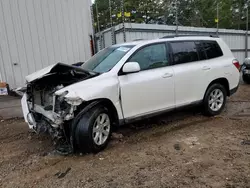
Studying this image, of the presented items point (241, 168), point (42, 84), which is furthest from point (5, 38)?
point (241, 168)

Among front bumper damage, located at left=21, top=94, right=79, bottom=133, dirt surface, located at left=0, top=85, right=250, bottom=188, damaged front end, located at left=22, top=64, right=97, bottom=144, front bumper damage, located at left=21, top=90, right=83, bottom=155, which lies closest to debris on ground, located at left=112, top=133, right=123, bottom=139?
dirt surface, located at left=0, top=85, right=250, bottom=188

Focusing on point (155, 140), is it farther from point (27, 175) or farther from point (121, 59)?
point (27, 175)

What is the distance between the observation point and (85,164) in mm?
3246

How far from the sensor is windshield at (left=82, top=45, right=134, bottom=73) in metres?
4.02

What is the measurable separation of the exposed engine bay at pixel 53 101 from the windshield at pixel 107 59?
1.34 feet

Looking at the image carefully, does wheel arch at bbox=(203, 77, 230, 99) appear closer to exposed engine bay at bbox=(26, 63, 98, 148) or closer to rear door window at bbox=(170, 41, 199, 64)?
rear door window at bbox=(170, 41, 199, 64)

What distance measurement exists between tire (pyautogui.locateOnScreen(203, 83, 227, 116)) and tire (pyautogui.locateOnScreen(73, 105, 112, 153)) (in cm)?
239

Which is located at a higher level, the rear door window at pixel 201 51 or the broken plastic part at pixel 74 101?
the rear door window at pixel 201 51

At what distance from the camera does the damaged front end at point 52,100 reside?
10.8 ft

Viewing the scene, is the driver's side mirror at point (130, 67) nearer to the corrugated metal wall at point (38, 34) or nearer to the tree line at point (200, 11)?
the corrugated metal wall at point (38, 34)

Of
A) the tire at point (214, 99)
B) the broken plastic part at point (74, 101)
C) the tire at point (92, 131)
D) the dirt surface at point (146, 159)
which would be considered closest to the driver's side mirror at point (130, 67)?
the tire at point (92, 131)

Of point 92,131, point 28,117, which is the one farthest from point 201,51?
point 28,117

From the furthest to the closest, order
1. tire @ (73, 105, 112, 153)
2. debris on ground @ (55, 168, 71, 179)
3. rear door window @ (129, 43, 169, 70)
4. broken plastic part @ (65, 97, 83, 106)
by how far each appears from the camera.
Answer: rear door window @ (129, 43, 169, 70)
tire @ (73, 105, 112, 153)
broken plastic part @ (65, 97, 83, 106)
debris on ground @ (55, 168, 71, 179)

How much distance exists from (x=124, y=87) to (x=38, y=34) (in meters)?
4.71
